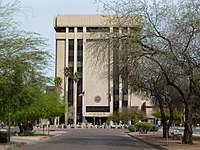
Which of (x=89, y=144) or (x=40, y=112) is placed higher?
(x=40, y=112)

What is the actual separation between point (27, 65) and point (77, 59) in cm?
10353

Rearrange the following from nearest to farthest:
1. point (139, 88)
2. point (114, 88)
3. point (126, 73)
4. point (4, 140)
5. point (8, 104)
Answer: point (8, 104) → point (126, 73) → point (4, 140) → point (139, 88) → point (114, 88)

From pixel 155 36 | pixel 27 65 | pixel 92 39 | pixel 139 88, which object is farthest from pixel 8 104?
pixel 139 88

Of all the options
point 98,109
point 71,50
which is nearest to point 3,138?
point 71,50

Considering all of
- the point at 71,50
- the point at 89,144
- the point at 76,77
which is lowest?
the point at 89,144

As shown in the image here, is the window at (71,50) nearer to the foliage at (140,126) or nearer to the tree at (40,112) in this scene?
the foliage at (140,126)

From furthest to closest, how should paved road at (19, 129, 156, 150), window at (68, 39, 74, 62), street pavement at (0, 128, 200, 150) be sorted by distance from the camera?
1. window at (68, 39, 74, 62)
2. street pavement at (0, 128, 200, 150)
3. paved road at (19, 129, 156, 150)

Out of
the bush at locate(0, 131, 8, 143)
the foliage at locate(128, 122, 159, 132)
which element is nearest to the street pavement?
the bush at locate(0, 131, 8, 143)

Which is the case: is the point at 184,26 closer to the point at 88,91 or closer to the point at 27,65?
the point at 27,65

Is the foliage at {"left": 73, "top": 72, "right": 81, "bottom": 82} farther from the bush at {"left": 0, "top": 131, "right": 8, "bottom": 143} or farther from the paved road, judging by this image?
the bush at {"left": 0, "top": 131, "right": 8, "bottom": 143}

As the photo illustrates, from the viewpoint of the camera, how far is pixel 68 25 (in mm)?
128625

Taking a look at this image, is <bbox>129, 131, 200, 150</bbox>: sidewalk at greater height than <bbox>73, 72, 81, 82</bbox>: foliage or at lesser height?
lesser

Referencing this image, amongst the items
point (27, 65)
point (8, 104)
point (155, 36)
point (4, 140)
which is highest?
point (155, 36)

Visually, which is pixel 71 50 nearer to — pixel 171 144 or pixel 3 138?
pixel 3 138
